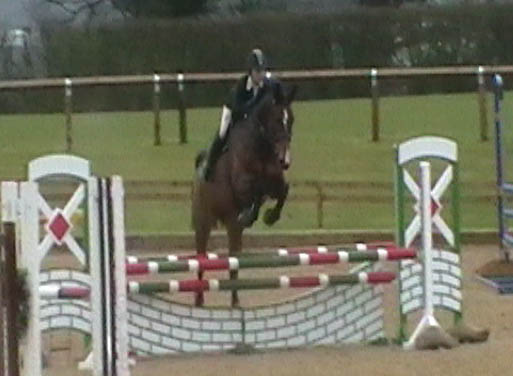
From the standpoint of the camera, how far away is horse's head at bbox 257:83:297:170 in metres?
11.4

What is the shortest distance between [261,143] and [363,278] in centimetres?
143

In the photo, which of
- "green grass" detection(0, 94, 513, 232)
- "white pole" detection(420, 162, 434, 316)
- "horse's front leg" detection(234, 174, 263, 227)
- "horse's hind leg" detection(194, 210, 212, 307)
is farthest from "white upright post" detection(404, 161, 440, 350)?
"green grass" detection(0, 94, 513, 232)

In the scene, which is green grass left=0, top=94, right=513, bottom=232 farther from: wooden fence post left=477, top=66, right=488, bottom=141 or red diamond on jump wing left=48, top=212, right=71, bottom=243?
red diamond on jump wing left=48, top=212, right=71, bottom=243

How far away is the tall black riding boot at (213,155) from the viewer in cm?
1222

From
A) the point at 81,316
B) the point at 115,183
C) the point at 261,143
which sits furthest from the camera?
the point at 261,143

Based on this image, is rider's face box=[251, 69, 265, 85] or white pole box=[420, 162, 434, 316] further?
rider's face box=[251, 69, 265, 85]

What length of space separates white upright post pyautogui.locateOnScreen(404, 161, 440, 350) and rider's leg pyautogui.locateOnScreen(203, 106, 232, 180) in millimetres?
1784

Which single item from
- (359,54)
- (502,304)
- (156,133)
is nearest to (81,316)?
(502,304)

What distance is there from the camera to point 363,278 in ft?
35.3

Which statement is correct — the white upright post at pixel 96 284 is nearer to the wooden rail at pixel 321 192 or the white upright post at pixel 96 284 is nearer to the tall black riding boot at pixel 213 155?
the tall black riding boot at pixel 213 155

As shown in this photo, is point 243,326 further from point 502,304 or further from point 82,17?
point 82,17

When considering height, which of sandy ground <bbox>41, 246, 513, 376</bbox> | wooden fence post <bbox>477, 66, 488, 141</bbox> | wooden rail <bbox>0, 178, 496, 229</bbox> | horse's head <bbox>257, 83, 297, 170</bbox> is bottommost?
sandy ground <bbox>41, 246, 513, 376</bbox>

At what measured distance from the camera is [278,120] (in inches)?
449

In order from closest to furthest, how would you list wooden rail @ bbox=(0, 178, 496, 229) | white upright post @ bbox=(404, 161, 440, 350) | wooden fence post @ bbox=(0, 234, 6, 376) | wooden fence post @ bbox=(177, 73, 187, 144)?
wooden fence post @ bbox=(0, 234, 6, 376) < white upright post @ bbox=(404, 161, 440, 350) < wooden rail @ bbox=(0, 178, 496, 229) < wooden fence post @ bbox=(177, 73, 187, 144)
